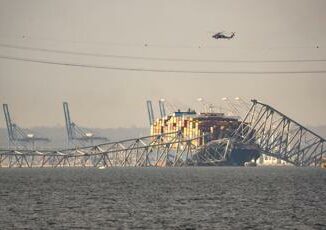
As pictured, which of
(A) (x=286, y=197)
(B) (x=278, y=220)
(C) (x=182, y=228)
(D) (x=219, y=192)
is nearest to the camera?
(C) (x=182, y=228)

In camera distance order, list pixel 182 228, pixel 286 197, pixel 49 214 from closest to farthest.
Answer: pixel 182 228 → pixel 49 214 → pixel 286 197

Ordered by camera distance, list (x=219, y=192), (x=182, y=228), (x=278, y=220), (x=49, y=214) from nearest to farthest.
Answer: (x=182, y=228)
(x=278, y=220)
(x=49, y=214)
(x=219, y=192)

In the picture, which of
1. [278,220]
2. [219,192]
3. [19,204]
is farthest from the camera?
[219,192]

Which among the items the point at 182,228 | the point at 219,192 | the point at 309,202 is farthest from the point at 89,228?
the point at 219,192

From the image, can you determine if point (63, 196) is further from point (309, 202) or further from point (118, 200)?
point (309, 202)

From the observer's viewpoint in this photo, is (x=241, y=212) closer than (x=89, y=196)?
Yes

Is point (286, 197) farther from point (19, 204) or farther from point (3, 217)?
point (3, 217)

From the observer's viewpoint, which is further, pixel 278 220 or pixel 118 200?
pixel 118 200

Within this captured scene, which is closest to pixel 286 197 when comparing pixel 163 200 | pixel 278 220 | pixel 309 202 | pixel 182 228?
pixel 309 202

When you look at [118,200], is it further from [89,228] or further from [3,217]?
[89,228]
